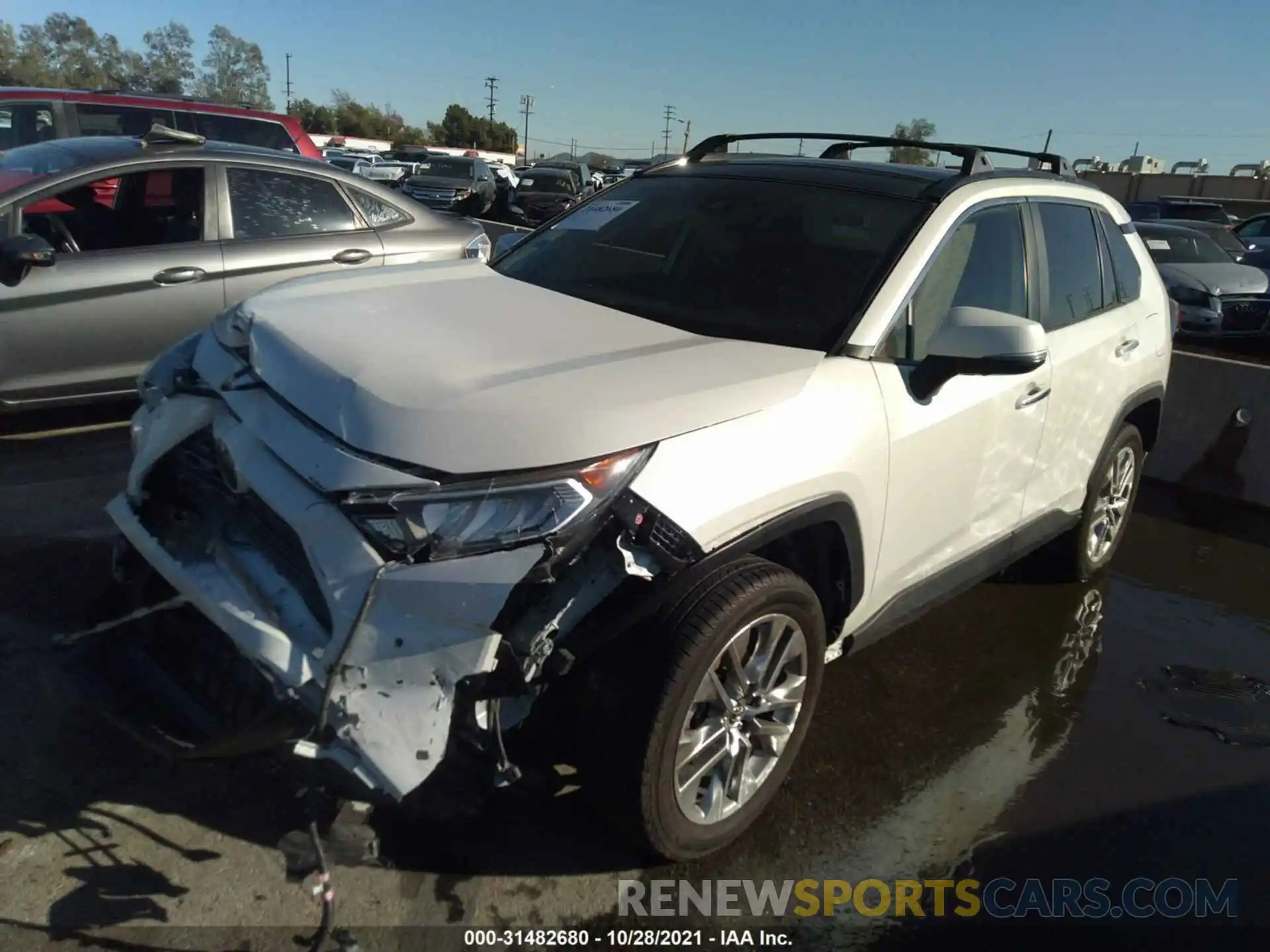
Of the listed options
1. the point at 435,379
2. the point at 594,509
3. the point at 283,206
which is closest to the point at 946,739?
the point at 594,509

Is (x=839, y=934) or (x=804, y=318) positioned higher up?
(x=804, y=318)

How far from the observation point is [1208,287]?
1192cm

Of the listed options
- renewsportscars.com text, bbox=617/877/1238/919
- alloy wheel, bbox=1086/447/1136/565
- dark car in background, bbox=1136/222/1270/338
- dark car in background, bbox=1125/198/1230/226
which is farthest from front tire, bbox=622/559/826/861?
dark car in background, bbox=1125/198/1230/226

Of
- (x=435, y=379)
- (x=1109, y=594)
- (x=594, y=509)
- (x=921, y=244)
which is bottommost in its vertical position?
(x=1109, y=594)

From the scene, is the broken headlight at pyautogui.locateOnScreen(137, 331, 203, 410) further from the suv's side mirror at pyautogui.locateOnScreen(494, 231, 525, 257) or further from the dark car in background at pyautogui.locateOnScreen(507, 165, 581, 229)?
the dark car in background at pyautogui.locateOnScreen(507, 165, 581, 229)

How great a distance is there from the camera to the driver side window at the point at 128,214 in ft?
17.8

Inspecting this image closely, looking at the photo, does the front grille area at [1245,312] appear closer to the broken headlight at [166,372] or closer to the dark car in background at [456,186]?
the broken headlight at [166,372]

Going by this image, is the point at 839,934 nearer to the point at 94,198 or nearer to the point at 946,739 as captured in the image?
the point at 946,739

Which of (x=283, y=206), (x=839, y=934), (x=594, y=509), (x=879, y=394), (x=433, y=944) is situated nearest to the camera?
(x=594, y=509)

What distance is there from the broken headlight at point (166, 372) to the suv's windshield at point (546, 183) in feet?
80.7

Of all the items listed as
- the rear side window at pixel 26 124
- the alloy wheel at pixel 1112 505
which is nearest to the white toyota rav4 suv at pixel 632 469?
A: the alloy wheel at pixel 1112 505

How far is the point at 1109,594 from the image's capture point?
4812 millimetres

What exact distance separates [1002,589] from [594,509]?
314 centimetres

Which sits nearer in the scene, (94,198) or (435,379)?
(435,379)
